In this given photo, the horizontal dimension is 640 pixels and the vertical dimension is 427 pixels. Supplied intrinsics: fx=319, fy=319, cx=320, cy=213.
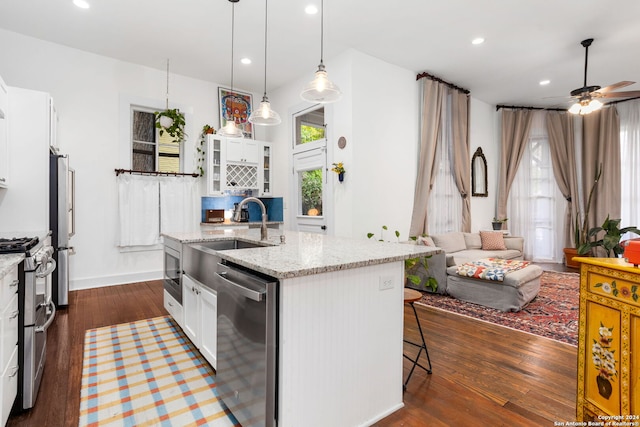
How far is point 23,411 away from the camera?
1816mm

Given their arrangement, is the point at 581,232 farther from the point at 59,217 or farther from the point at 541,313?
the point at 59,217

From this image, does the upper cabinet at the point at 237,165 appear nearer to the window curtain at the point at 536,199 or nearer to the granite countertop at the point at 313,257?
the granite countertop at the point at 313,257

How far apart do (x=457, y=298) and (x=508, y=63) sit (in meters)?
3.69

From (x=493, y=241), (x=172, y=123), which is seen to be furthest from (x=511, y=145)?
(x=172, y=123)

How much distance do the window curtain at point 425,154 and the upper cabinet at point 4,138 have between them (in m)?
4.95

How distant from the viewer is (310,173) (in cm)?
533

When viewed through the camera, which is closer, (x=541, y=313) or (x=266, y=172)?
(x=541, y=313)

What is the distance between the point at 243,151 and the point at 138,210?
1.92 meters

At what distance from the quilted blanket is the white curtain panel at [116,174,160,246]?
4.47 metres

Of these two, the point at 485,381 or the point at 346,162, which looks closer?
the point at 485,381

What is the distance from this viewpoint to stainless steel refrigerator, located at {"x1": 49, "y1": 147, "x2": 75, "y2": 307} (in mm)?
3387

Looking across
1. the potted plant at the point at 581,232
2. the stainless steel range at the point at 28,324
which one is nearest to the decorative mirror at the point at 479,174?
the potted plant at the point at 581,232

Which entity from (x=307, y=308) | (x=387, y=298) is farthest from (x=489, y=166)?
(x=307, y=308)

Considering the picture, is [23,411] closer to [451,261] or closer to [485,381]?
[485,381]
